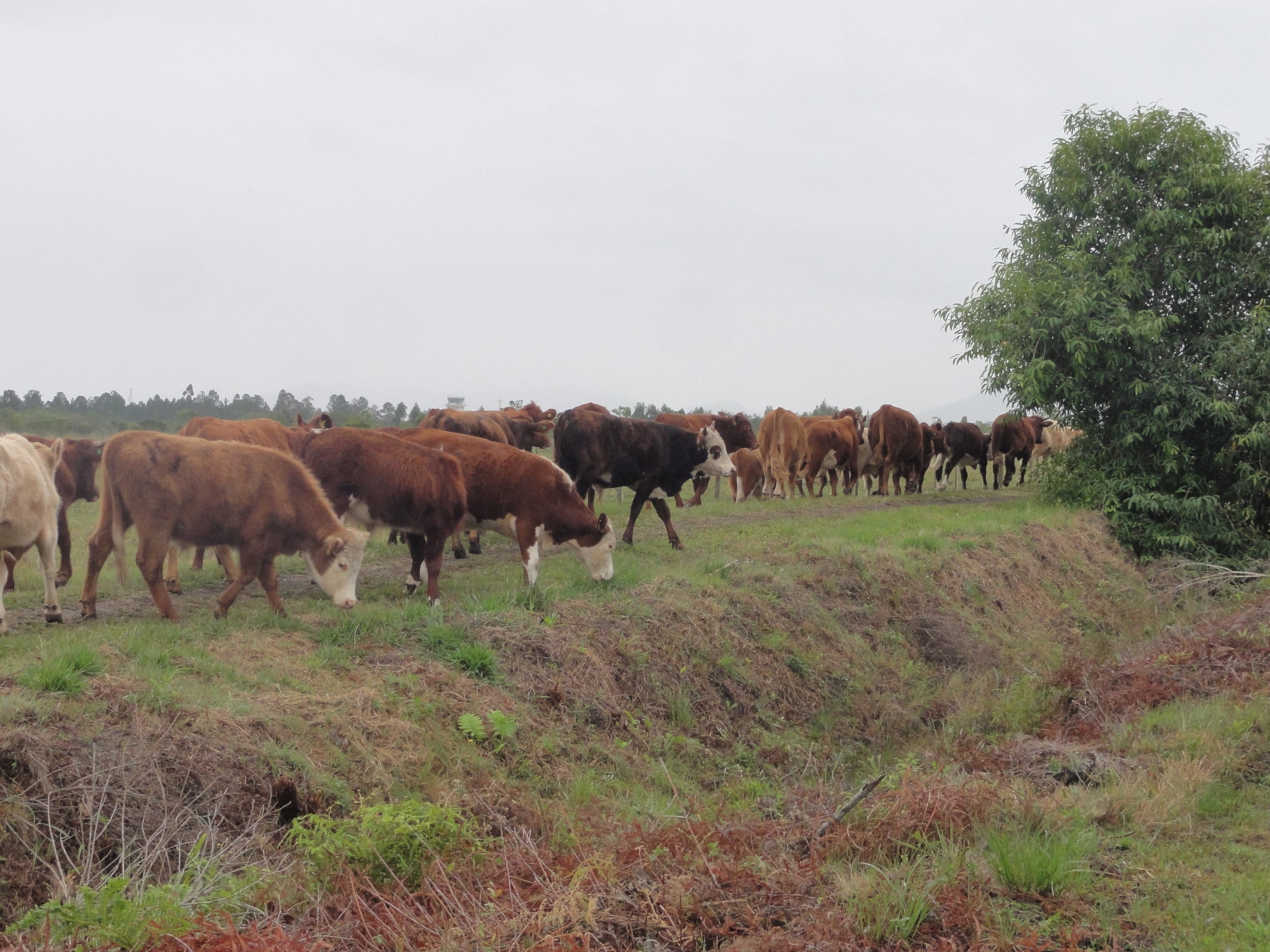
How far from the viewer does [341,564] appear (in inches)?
353

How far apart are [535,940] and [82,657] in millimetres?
4278

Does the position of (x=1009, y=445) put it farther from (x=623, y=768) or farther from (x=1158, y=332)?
(x=623, y=768)

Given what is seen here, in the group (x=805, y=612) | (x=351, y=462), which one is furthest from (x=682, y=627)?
(x=351, y=462)

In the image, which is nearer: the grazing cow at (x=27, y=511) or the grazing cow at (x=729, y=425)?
the grazing cow at (x=27, y=511)

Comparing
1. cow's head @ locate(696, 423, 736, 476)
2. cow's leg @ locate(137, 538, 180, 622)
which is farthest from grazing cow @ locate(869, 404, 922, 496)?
cow's leg @ locate(137, 538, 180, 622)

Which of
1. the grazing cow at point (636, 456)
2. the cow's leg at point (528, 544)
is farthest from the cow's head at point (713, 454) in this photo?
the cow's leg at point (528, 544)

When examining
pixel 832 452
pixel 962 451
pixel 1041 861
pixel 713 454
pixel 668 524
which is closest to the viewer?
pixel 1041 861

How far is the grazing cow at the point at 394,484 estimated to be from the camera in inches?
391

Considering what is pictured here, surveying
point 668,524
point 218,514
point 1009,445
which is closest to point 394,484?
point 218,514

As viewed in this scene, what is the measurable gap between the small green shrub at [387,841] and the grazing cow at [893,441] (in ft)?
63.3

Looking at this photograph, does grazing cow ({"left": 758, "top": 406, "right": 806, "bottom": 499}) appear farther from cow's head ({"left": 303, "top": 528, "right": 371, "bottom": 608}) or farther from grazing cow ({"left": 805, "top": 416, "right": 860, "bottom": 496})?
cow's head ({"left": 303, "top": 528, "right": 371, "bottom": 608})

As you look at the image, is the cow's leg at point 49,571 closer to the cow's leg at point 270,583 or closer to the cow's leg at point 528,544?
the cow's leg at point 270,583

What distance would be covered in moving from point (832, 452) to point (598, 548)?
1291 cm

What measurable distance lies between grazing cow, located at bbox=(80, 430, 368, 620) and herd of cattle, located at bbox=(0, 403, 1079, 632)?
0.01m
